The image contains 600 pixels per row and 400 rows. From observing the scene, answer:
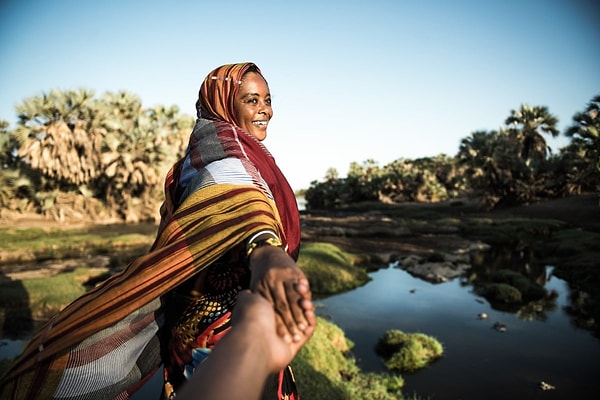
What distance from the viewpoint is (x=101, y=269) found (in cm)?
1444

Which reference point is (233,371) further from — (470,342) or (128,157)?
(128,157)

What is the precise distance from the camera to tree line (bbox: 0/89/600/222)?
83.0 feet

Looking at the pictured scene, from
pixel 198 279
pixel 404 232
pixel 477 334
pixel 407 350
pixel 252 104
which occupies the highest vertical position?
pixel 252 104

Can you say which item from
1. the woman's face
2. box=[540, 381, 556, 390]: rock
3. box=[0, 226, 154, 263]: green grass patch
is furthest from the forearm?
box=[0, 226, 154, 263]: green grass patch

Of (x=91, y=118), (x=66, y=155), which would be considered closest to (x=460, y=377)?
(x=66, y=155)

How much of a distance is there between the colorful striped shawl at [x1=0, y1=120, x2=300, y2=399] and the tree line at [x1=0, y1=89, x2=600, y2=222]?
27.5 m

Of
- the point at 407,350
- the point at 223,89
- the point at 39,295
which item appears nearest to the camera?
the point at 223,89

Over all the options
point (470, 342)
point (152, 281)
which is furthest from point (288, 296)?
point (470, 342)

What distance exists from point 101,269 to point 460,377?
13.0m

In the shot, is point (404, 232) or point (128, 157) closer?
point (128, 157)

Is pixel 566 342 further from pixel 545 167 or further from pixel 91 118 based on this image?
pixel 545 167

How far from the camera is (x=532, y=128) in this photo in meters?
36.4

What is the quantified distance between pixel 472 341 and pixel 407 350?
100 inches

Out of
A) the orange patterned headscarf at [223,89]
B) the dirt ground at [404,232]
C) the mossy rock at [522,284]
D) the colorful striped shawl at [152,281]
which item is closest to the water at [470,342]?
the mossy rock at [522,284]
